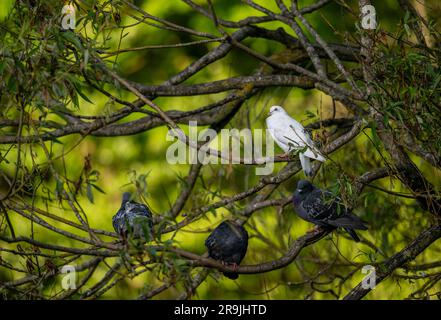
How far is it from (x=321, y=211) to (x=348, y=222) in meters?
0.19

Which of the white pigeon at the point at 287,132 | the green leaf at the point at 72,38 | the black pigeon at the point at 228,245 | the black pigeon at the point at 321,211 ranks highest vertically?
the white pigeon at the point at 287,132

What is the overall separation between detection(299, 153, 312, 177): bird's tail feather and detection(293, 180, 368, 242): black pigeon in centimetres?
9

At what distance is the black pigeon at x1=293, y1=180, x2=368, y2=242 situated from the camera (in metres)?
5.04

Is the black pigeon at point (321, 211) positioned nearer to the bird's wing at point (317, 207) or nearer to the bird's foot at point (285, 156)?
the bird's wing at point (317, 207)

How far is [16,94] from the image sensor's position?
3.79 m

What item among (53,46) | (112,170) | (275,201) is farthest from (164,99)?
(53,46)

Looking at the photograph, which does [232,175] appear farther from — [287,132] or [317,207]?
[317,207]

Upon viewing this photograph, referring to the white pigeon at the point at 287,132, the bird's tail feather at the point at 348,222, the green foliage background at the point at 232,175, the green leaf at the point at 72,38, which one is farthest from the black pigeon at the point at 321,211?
the green leaf at the point at 72,38

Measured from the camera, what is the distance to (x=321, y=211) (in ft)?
16.9

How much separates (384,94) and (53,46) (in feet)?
6.08

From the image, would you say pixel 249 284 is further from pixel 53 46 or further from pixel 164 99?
pixel 53 46

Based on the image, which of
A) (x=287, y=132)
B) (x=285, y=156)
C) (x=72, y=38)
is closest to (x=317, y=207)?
(x=285, y=156)

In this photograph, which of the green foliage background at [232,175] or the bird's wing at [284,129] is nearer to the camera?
the bird's wing at [284,129]

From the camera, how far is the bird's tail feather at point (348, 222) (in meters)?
5.04
